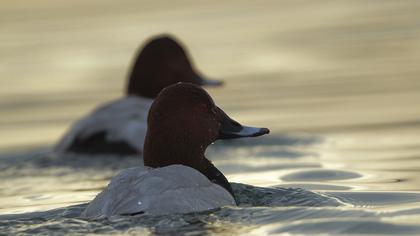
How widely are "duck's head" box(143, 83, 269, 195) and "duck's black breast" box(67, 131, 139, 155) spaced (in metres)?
2.49

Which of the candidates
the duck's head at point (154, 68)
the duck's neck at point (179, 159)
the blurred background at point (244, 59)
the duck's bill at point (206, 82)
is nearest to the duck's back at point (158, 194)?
the duck's neck at point (179, 159)

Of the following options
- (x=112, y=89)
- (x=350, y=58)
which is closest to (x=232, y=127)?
(x=112, y=89)

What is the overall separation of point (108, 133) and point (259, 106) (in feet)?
8.54

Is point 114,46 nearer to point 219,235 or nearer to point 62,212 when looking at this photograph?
point 62,212

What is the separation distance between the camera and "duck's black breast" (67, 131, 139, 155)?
9.97 m

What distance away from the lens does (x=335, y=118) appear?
11.4m

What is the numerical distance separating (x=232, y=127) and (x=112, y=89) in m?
6.66

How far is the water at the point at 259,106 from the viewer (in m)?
6.92

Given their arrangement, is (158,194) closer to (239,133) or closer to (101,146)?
(239,133)

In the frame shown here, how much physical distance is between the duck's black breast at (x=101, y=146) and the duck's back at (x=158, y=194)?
2.96 metres

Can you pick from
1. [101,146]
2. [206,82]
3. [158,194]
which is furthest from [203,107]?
[206,82]

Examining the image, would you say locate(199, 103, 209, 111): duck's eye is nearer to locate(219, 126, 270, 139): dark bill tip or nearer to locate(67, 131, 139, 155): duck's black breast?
locate(219, 126, 270, 139): dark bill tip

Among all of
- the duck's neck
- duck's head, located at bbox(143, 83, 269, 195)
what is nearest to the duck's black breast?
duck's head, located at bbox(143, 83, 269, 195)

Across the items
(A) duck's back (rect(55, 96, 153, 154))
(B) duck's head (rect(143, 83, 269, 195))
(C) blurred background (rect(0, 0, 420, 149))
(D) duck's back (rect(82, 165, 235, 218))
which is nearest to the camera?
(D) duck's back (rect(82, 165, 235, 218))
